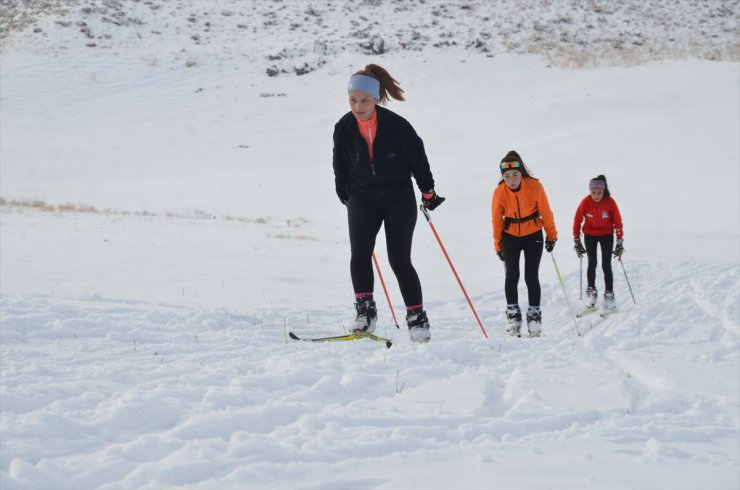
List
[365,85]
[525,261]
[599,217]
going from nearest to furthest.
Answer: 1. [365,85]
2. [525,261]
3. [599,217]

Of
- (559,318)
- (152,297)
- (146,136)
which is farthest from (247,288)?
(146,136)

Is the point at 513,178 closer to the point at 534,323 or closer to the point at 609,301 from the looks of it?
the point at 534,323

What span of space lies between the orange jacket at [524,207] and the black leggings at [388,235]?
1.69 meters

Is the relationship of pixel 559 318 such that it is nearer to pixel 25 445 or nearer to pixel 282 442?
pixel 282 442

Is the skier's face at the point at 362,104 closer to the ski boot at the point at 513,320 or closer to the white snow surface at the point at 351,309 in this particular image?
the white snow surface at the point at 351,309

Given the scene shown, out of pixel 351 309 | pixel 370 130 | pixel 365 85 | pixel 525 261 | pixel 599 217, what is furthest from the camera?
pixel 599 217

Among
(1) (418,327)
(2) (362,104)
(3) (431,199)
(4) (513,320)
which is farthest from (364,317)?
(4) (513,320)

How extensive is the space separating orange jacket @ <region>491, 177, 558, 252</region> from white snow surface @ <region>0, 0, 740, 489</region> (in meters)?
1.20

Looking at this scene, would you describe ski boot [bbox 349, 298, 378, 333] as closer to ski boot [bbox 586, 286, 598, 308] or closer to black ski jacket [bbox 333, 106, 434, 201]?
black ski jacket [bbox 333, 106, 434, 201]

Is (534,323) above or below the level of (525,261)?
below

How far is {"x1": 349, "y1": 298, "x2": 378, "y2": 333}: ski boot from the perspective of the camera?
548 centimetres

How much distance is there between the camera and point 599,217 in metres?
8.66

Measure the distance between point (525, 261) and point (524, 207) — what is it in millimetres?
599

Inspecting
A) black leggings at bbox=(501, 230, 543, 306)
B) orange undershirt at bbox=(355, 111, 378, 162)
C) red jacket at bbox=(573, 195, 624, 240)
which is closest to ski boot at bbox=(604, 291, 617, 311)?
red jacket at bbox=(573, 195, 624, 240)
